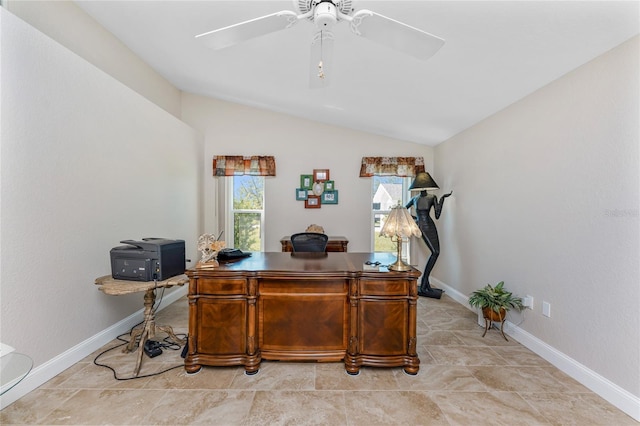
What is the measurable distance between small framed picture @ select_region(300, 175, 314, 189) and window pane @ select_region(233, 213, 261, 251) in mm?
863

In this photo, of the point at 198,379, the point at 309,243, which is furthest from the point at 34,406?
the point at 309,243

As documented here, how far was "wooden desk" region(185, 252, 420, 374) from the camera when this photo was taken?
2006mm

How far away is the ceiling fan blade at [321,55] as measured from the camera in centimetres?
155

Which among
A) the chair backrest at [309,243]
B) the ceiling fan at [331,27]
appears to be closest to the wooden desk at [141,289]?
the chair backrest at [309,243]

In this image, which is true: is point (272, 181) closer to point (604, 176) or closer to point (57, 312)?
point (57, 312)

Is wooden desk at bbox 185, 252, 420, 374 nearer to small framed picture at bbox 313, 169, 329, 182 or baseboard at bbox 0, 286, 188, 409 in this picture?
baseboard at bbox 0, 286, 188, 409

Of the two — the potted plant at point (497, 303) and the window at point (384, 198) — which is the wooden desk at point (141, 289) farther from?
the window at point (384, 198)

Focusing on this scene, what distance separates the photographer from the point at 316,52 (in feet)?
5.50

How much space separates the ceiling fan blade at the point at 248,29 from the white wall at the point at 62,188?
1.42 meters

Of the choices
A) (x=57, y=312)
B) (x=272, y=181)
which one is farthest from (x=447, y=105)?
(x=57, y=312)

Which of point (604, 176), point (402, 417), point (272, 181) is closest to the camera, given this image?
point (402, 417)

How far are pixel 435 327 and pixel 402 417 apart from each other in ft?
4.77

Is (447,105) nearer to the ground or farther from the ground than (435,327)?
farther from the ground

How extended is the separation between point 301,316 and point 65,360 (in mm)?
1805
